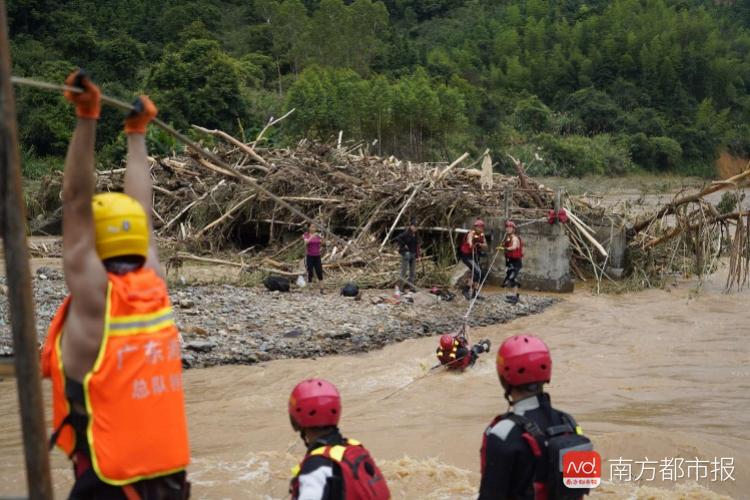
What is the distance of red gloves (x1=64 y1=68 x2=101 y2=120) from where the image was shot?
2.69 meters

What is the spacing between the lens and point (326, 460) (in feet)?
10.7

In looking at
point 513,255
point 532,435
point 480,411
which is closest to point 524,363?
point 532,435

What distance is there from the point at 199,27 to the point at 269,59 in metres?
3.99

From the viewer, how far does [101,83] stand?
39.7 meters

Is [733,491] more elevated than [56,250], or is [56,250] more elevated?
[56,250]

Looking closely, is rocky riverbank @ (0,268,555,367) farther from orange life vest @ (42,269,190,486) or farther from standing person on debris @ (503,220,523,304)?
orange life vest @ (42,269,190,486)

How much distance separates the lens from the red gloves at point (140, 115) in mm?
3189

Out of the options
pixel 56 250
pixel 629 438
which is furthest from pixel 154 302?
pixel 56 250

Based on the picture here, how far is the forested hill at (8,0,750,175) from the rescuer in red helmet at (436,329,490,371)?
56.8 feet

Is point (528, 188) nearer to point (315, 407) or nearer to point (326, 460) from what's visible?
point (315, 407)

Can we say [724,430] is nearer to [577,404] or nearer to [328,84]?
[577,404]

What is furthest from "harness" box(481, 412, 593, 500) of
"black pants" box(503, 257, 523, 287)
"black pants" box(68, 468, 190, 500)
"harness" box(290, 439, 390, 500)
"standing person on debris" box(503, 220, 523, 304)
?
"black pants" box(503, 257, 523, 287)

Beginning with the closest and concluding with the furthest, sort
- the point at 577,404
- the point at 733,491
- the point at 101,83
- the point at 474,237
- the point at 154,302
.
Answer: the point at 154,302 → the point at 733,491 → the point at 577,404 → the point at 474,237 → the point at 101,83

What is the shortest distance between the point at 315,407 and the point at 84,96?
143cm
